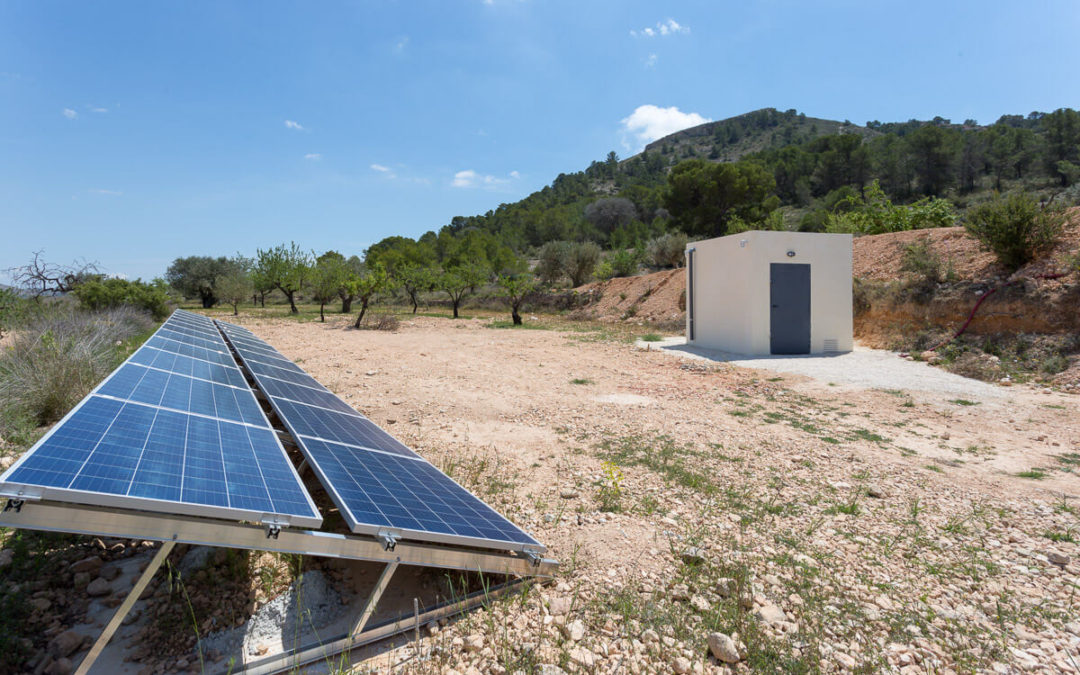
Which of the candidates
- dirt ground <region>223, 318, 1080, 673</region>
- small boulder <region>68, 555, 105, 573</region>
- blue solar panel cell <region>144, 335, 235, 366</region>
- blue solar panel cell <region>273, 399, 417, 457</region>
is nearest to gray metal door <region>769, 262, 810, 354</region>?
dirt ground <region>223, 318, 1080, 673</region>

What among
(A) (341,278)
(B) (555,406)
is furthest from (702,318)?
(A) (341,278)

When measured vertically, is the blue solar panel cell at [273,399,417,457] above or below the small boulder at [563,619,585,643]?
above

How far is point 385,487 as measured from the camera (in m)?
2.96

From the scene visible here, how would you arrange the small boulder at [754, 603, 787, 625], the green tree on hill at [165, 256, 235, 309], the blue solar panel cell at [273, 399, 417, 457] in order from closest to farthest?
the small boulder at [754, 603, 787, 625] < the blue solar panel cell at [273, 399, 417, 457] < the green tree on hill at [165, 256, 235, 309]

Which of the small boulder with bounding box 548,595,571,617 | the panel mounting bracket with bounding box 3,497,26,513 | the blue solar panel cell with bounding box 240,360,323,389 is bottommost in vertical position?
the small boulder with bounding box 548,595,571,617

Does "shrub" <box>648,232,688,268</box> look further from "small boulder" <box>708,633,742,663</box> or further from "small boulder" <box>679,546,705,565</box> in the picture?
"small boulder" <box>708,633,742,663</box>

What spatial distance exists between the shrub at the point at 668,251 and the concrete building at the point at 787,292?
672 inches

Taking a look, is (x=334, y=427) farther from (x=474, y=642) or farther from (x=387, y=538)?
(x=474, y=642)

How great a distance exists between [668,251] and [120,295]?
26323 millimetres

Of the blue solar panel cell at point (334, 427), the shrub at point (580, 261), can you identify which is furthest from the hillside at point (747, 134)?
the blue solar panel cell at point (334, 427)

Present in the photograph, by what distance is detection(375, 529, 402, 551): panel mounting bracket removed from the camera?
230 centimetres

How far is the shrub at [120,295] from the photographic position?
651 inches

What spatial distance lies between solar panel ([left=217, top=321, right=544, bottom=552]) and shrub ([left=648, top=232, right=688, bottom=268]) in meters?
27.9

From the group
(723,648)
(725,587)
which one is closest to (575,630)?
(723,648)
